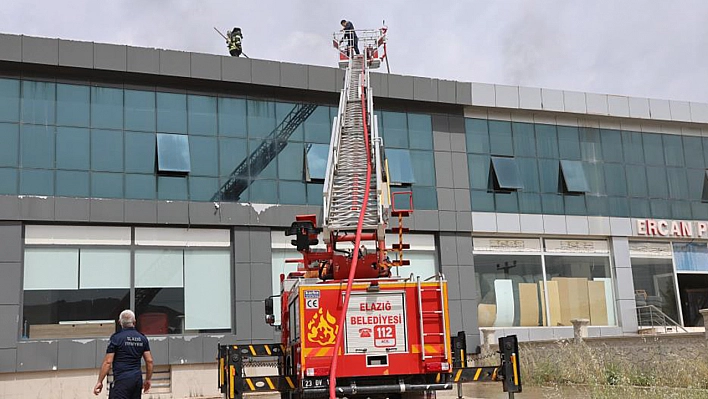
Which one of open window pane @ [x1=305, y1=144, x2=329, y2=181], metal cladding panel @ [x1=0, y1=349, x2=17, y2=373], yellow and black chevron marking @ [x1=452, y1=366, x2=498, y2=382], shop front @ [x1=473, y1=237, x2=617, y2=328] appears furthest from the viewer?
shop front @ [x1=473, y1=237, x2=617, y2=328]

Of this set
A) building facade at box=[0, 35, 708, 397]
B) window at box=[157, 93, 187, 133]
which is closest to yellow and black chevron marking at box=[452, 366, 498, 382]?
building facade at box=[0, 35, 708, 397]

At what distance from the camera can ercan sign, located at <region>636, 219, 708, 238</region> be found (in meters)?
30.3

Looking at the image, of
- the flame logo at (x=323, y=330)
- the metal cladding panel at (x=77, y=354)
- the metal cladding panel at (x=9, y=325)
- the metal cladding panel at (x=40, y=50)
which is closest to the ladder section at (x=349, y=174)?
the flame logo at (x=323, y=330)

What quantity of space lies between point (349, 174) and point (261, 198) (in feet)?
29.6

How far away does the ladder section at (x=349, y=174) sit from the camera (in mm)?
14883

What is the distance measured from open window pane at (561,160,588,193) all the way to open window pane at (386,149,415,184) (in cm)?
590

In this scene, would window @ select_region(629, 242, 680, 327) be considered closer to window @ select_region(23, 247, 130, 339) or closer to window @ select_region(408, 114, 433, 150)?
window @ select_region(408, 114, 433, 150)

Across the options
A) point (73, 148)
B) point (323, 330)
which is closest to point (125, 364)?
point (323, 330)

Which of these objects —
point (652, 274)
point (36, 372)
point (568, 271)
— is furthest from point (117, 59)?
point (652, 274)

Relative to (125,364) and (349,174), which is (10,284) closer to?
(349,174)

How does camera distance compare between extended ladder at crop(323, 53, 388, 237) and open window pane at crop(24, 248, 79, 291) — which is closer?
extended ladder at crop(323, 53, 388, 237)

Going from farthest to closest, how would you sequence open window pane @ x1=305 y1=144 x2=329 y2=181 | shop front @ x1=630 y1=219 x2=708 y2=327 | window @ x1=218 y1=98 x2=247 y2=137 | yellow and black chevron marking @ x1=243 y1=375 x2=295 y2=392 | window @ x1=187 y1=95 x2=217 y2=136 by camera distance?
shop front @ x1=630 y1=219 x2=708 y2=327, open window pane @ x1=305 y1=144 x2=329 y2=181, window @ x1=218 y1=98 x2=247 y2=137, window @ x1=187 y1=95 x2=217 y2=136, yellow and black chevron marking @ x1=243 y1=375 x2=295 y2=392

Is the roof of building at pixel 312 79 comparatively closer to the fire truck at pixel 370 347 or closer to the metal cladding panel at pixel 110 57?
the metal cladding panel at pixel 110 57

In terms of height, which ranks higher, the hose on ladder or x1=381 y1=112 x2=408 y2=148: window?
x1=381 y1=112 x2=408 y2=148: window
